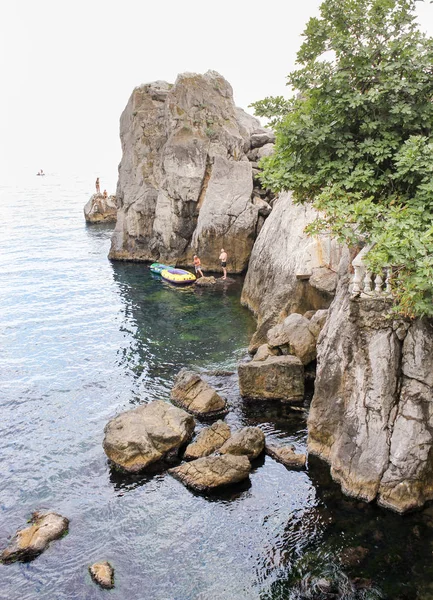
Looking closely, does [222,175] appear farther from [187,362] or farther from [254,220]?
[187,362]

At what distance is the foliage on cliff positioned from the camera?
15.2 m

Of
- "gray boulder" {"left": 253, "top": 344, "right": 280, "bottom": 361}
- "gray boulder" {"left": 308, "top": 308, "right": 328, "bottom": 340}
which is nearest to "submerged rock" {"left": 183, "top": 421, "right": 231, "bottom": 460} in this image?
"gray boulder" {"left": 253, "top": 344, "right": 280, "bottom": 361}

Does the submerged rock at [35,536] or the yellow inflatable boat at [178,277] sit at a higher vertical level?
the yellow inflatable boat at [178,277]

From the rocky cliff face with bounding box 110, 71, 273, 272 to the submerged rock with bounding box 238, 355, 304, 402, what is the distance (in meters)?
20.8

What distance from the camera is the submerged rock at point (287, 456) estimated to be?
17.4 m

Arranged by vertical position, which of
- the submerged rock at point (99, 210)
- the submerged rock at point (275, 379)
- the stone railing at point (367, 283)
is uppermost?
the stone railing at point (367, 283)

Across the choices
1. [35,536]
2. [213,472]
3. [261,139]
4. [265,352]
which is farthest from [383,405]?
[261,139]

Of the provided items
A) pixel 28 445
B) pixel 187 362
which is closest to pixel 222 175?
pixel 187 362

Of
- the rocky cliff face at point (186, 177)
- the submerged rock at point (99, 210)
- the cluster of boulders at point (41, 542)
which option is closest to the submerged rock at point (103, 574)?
the cluster of boulders at point (41, 542)

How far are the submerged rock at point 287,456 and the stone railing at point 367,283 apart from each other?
6.26 metres

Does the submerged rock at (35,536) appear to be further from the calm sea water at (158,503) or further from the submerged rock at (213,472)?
the submerged rock at (213,472)

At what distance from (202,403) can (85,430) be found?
4.87 metres

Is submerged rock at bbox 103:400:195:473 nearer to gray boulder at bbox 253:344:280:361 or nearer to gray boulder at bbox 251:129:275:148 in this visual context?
gray boulder at bbox 253:344:280:361

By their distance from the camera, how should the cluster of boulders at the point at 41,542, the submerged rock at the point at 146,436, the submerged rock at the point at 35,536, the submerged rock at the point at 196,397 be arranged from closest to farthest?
the cluster of boulders at the point at 41,542
the submerged rock at the point at 35,536
the submerged rock at the point at 146,436
the submerged rock at the point at 196,397
